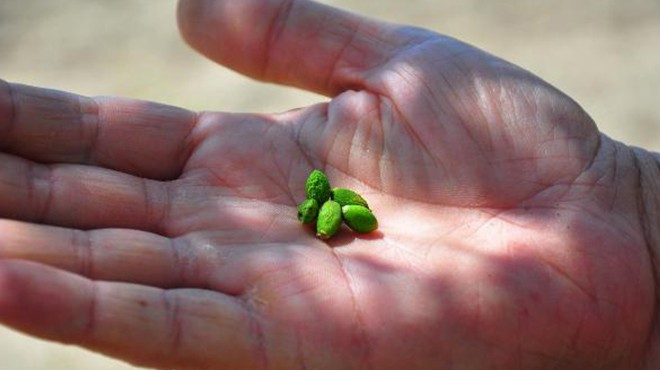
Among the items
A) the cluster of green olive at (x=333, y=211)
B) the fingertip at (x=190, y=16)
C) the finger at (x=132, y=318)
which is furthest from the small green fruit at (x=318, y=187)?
the fingertip at (x=190, y=16)

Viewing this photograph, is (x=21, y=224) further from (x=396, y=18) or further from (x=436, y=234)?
(x=396, y=18)

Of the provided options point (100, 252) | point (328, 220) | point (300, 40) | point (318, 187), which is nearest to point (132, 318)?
point (100, 252)

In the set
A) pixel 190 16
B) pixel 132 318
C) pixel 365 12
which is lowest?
pixel 132 318

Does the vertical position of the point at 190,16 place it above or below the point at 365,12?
above

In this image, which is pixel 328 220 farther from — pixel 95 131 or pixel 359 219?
pixel 95 131

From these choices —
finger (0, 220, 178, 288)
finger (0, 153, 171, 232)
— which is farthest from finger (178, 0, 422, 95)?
finger (0, 220, 178, 288)

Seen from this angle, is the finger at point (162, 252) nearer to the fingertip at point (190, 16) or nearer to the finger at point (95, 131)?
the finger at point (95, 131)
